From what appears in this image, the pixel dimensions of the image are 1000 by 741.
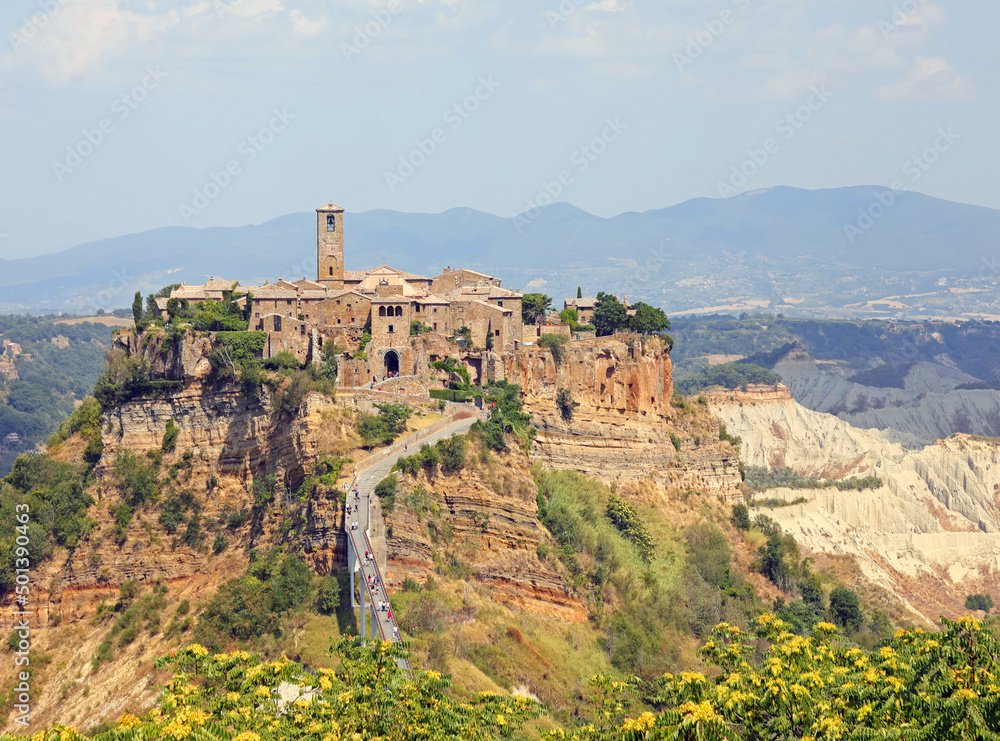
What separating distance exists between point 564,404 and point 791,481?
71.6 metres

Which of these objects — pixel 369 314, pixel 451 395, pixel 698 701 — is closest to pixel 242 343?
pixel 369 314

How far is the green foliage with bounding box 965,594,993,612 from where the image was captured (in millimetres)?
93250

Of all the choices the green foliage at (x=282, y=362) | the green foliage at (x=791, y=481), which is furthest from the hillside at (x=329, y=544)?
the green foliage at (x=791, y=481)

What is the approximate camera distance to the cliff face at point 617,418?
6988 cm

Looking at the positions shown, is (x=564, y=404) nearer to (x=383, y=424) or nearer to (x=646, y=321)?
(x=646, y=321)

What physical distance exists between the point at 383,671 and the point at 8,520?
44.9 meters

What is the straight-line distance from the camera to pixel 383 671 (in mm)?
27094

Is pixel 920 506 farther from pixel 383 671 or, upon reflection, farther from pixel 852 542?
pixel 383 671

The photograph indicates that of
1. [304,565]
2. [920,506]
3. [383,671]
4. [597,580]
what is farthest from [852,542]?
[383,671]

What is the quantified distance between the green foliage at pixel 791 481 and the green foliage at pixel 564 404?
1935 inches

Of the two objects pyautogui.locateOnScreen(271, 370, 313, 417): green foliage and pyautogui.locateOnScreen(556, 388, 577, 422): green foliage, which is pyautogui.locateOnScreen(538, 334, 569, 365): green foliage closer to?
pyautogui.locateOnScreen(556, 388, 577, 422): green foliage

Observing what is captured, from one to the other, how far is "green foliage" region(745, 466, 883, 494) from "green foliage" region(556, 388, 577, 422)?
4914 centimetres

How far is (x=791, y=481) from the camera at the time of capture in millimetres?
134000

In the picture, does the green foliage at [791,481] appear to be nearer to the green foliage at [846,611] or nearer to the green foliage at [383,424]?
the green foliage at [846,611]
